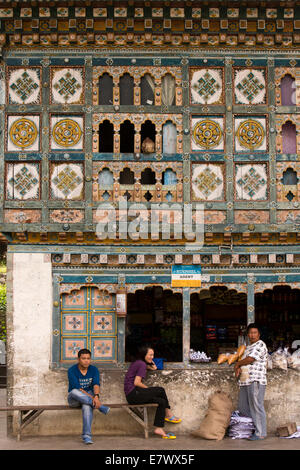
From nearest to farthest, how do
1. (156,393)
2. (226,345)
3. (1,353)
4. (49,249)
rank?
1. (156,393)
2. (49,249)
3. (226,345)
4. (1,353)

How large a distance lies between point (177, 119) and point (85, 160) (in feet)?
5.48

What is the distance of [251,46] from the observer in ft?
35.3

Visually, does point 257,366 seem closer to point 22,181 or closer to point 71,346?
point 71,346

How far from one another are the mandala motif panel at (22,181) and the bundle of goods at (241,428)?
15.5 feet

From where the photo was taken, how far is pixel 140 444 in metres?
9.21

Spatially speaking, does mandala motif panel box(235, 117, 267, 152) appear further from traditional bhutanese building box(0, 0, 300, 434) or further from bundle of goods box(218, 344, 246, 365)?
bundle of goods box(218, 344, 246, 365)

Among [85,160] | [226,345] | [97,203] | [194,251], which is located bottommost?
[226,345]

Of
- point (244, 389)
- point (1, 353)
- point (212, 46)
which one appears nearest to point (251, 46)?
point (212, 46)

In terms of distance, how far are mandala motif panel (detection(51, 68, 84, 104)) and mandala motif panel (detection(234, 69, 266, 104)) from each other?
261 cm

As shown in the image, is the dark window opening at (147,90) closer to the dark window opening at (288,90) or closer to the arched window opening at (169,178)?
the arched window opening at (169,178)

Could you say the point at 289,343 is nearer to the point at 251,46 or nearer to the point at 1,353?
the point at 251,46

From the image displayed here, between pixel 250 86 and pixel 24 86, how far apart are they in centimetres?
377

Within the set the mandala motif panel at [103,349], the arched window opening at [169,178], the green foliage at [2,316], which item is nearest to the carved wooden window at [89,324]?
the mandala motif panel at [103,349]

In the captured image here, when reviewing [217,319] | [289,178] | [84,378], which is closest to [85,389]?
[84,378]
